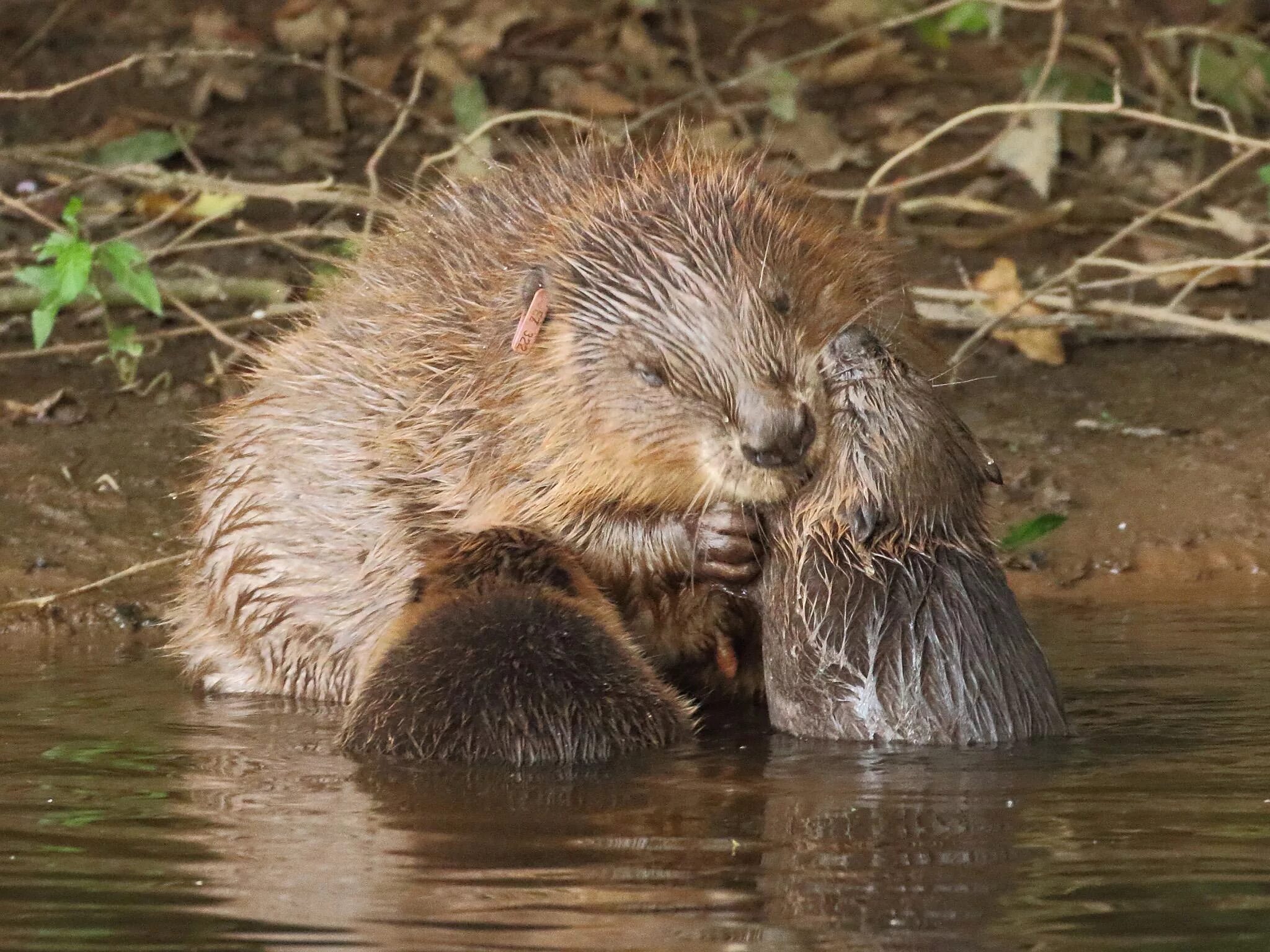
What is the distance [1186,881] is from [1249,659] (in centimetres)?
185

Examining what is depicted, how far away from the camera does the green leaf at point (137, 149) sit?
Answer: 25.8ft

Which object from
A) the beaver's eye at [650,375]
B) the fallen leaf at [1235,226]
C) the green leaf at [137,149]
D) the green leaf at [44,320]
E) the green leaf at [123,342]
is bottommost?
the beaver's eye at [650,375]

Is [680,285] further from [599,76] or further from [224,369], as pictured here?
[599,76]

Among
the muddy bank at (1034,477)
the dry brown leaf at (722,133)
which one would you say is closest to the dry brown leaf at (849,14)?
the dry brown leaf at (722,133)

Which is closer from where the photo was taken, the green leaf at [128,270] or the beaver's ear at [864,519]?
the beaver's ear at [864,519]

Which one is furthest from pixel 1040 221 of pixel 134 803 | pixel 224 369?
pixel 134 803

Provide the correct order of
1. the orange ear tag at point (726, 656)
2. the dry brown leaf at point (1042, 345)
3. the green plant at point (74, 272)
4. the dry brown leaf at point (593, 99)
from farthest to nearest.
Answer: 1. the dry brown leaf at point (593, 99)
2. the dry brown leaf at point (1042, 345)
3. the green plant at point (74, 272)
4. the orange ear tag at point (726, 656)

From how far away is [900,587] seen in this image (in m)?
4.05

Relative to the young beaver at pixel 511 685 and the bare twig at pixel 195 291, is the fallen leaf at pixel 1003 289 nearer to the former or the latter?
the bare twig at pixel 195 291

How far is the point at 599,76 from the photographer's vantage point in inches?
342

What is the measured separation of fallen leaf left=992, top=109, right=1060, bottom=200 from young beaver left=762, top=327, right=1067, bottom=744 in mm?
3941

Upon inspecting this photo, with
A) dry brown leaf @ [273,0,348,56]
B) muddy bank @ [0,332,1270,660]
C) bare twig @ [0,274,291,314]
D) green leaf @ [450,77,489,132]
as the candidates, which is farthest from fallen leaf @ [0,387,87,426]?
dry brown leaf @ [273,0,348,56]

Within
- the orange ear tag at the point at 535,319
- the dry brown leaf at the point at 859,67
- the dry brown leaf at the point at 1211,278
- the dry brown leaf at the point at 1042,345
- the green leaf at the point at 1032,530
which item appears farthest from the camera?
the dry brown leaf at the point at 859,67

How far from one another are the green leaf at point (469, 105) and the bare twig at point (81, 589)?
9.33ft
